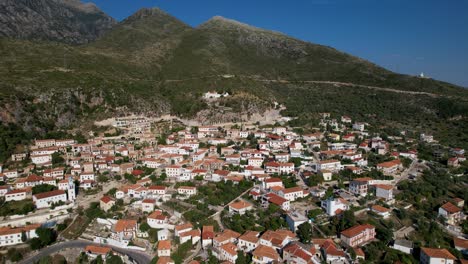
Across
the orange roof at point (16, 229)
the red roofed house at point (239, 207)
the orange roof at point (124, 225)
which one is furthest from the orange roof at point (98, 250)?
the red roofed house at point (239, 207)

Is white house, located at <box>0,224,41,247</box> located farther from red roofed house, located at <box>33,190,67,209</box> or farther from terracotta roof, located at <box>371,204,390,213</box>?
terracotta roof, located at <box>371,204,390,213</box>

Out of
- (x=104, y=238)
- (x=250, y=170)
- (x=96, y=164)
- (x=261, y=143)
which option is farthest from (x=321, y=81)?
(x=104, y=238)

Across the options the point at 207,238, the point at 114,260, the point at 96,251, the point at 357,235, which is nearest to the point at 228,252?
the point at 207,238

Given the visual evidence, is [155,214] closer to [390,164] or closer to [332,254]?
[332,254]

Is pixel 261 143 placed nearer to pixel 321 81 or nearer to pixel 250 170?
pixel 250 170

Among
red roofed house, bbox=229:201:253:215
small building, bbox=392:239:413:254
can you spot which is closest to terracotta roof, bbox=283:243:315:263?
red roofed house, bbox=229:201:253:215

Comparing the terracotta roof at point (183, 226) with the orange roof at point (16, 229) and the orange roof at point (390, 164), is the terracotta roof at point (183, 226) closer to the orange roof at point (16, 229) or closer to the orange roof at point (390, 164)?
the orange roof at point (16, 229)
